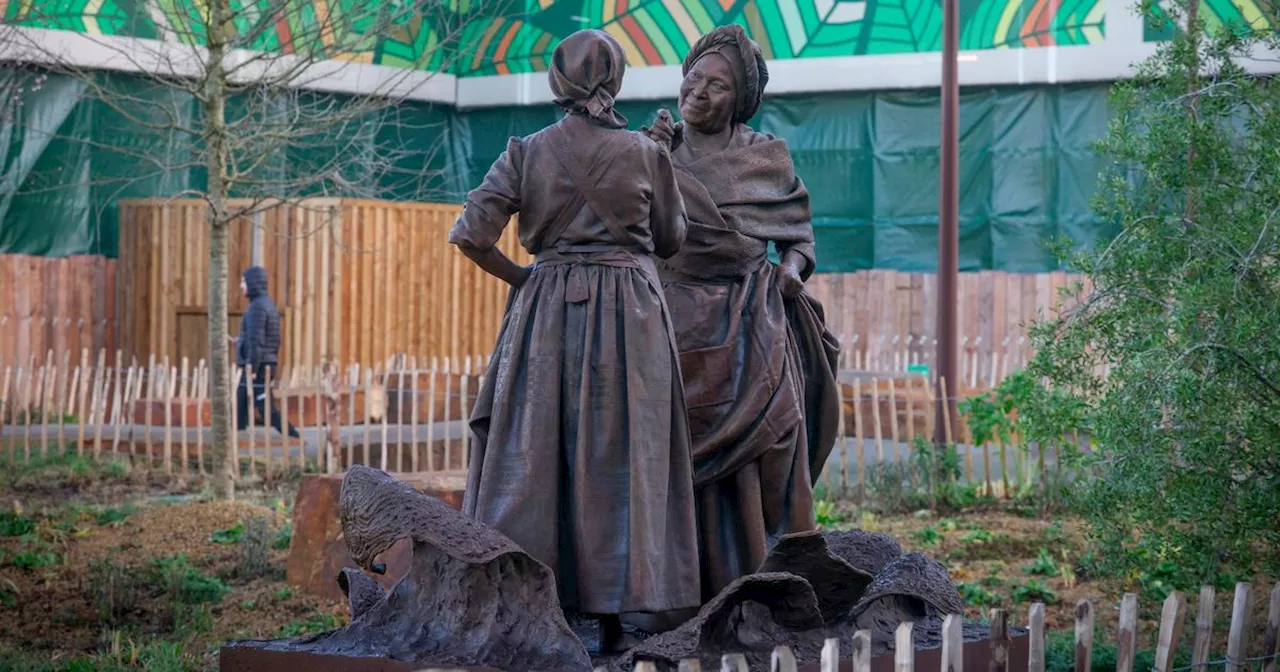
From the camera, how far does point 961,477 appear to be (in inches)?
583

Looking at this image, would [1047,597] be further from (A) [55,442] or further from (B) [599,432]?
(A) [55,442]

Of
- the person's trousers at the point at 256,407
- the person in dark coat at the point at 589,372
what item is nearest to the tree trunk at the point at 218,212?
the person's trousers at the point at 256,407

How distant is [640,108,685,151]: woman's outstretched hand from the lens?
6.51m

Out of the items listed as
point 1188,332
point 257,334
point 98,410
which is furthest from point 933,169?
point 1188,332

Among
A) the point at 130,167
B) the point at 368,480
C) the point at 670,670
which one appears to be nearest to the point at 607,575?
the point at 670,670

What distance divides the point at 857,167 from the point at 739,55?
59.4ft

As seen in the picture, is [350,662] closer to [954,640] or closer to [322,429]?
[954,640]

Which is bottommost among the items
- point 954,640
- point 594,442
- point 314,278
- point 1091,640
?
point 1091,640

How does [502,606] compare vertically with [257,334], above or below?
below

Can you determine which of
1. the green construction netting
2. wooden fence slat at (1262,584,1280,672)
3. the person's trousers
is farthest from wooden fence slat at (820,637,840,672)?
the green construction netting

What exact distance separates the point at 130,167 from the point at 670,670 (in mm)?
19017

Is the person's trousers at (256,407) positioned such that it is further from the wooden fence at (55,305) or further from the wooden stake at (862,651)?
the wooden stake at (862,651)

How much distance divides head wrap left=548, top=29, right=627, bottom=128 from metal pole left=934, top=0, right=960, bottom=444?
899 cm

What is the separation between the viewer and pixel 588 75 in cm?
586
